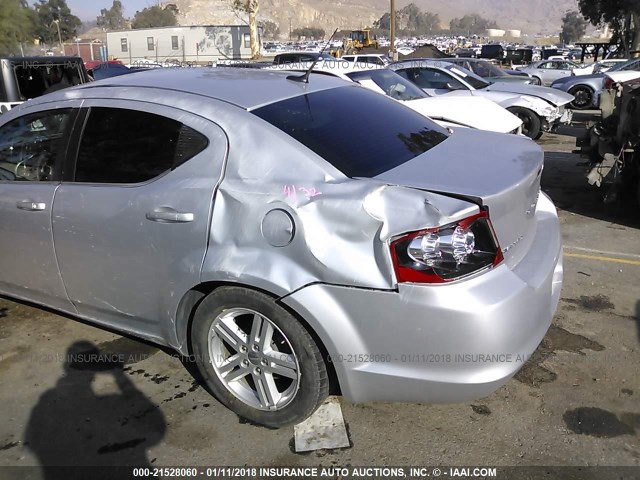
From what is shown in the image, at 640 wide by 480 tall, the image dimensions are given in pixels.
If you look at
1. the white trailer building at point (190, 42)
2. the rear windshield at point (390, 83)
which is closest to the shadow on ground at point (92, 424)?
the rear windshield at point (390, 83)

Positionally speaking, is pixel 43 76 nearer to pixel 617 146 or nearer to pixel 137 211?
pixel 137 211

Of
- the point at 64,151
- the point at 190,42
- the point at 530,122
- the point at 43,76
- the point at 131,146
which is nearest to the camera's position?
the point at 131,146

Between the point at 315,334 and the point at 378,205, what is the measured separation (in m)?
0.66

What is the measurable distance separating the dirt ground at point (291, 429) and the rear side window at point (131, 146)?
1.20m

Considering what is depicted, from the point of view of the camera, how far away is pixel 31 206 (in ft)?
10.7

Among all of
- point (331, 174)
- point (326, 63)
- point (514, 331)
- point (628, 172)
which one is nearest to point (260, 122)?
point (331, 174)

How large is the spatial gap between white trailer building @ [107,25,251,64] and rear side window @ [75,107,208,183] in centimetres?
5335

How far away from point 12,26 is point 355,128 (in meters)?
37.5

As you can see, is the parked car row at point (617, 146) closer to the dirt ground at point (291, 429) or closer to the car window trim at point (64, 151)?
the dirt ground at point (291, 429)

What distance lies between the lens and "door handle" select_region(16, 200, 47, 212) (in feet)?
10.6

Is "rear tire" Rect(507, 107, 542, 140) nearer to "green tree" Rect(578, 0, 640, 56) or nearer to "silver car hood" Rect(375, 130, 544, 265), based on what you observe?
"silver car hood" Rect(375, 130, 544, 265)

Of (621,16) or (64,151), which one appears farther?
(621,16)

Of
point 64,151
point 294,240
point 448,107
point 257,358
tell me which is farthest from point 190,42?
point 294,240

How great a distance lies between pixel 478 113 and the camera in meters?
7.46
